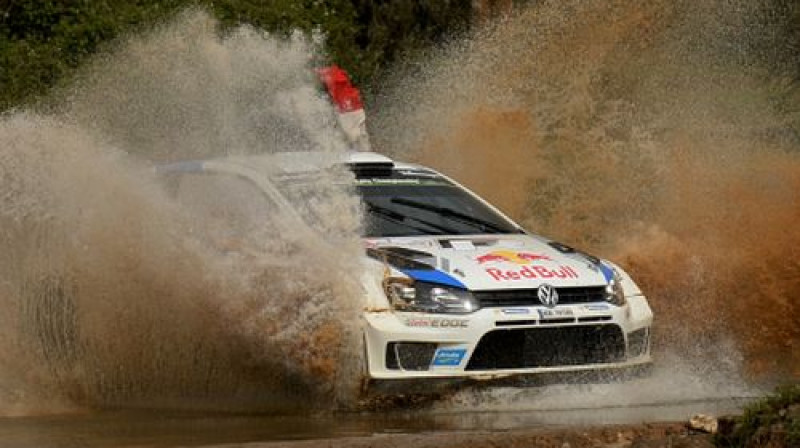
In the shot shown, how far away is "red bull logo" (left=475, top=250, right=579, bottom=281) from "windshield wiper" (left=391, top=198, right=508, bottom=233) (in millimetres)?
→ 792

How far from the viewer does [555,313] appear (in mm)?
9562

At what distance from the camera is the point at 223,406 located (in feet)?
31.9

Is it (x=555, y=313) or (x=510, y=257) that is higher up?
(x=510, y=257)

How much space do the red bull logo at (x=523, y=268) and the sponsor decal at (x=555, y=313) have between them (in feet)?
0.82

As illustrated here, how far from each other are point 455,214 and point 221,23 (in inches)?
340

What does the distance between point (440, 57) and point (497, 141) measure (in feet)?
7.65

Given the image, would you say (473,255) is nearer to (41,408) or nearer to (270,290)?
(270,290)

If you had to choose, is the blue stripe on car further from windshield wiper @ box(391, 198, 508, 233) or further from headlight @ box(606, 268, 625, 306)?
windshield wiper @ box(391, 198, 508, 233)

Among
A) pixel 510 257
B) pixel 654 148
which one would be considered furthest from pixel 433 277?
pixel 654 148

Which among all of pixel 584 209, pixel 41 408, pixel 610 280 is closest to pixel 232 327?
pixel 41 408

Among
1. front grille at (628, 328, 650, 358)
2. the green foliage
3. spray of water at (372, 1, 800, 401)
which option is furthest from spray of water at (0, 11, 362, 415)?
the green foliage

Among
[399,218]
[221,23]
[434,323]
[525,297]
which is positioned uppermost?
[221,23]

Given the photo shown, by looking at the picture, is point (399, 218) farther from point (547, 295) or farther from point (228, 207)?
point (547, 295)

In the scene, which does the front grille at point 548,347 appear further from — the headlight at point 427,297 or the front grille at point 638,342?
the headlight at point 427,297
